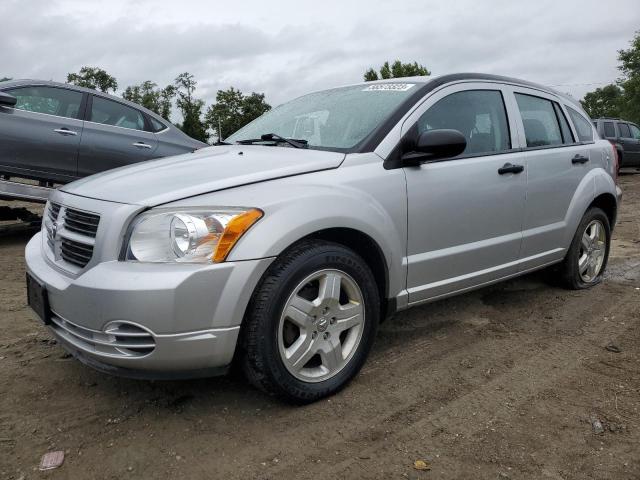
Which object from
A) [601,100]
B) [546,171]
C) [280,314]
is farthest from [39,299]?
[601,100]

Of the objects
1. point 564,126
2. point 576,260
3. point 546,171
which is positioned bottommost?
point 576,260

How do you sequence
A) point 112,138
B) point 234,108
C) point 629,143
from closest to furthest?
point 112,138 < point 629,143 < point 234,108

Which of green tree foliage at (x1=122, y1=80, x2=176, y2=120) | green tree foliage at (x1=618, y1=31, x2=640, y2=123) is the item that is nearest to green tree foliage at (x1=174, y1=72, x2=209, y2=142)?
green tree foliage at (x1=122, y1=80, x2=176, y2=120)

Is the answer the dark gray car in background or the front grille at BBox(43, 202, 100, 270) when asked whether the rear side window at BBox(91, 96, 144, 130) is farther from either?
the front grille at BBox(43, 202, 100, 270)

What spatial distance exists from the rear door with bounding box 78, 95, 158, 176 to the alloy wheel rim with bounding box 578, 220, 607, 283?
4.80m

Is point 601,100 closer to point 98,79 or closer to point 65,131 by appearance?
point 98,79

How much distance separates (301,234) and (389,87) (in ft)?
4.69

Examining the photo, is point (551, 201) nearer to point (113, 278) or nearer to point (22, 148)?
point (113, 278)

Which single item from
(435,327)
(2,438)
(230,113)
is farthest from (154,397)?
(230,113)

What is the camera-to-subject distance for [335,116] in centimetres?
337

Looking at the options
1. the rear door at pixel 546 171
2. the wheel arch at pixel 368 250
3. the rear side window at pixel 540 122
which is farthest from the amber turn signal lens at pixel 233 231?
the rear side window at pixel 540 122

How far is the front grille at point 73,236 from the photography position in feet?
8.00

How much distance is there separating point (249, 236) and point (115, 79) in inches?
2652

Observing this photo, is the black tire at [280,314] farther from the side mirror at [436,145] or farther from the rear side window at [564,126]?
the rear side window at [564,126]
